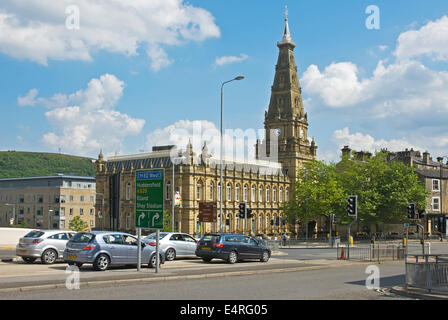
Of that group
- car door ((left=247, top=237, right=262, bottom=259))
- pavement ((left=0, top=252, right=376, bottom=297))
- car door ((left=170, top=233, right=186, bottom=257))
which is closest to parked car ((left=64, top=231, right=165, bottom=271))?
pavement ((left=0, top=252, right=376, bottom=297))

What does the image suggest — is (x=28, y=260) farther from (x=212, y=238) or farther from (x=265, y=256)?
(x=265, y=256)

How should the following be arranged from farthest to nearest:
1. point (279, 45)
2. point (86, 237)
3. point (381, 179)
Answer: point (279, 45), point (381, 179), point (86, 237)

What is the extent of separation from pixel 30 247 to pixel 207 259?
853 cm

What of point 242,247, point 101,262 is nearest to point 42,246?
point 101,262

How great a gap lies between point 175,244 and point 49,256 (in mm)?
6433

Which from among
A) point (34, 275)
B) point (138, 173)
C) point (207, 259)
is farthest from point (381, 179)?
point (34, 275)

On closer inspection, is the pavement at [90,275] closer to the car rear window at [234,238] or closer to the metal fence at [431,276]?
the car rear window at [234,238]


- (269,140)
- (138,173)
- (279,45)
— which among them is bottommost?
(138,173)

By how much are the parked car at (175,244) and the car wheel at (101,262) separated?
487cm

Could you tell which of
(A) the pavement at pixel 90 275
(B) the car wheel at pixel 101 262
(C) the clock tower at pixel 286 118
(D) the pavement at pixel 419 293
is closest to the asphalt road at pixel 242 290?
(D) the pavement at pixel 419 293

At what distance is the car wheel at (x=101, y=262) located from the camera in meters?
18.8

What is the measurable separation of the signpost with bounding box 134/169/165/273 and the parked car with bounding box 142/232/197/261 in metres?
4.77

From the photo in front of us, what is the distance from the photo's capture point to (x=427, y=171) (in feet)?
258
